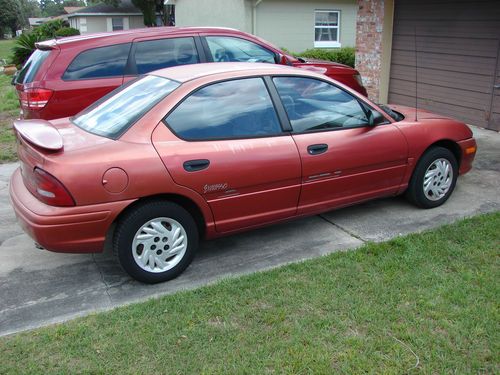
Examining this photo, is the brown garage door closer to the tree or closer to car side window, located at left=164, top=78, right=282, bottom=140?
car side window, located at left=164, top=78, right=282, bottom=140

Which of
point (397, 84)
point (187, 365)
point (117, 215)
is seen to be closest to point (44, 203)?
point (117, 215)

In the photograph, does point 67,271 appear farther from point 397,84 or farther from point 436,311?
point 397,84

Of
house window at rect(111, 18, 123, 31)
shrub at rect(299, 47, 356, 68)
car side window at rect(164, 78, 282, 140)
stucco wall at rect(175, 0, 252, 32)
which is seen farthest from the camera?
house window at rect(111, 18, 123, 31)

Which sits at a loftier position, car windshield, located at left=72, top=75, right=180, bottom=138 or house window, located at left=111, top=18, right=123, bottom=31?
house window, located at left=111, top=18, right=123, bottom=31

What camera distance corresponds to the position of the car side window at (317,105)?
4480mm

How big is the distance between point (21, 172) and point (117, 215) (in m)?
1.11

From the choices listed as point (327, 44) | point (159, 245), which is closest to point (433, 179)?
point (159, 245)

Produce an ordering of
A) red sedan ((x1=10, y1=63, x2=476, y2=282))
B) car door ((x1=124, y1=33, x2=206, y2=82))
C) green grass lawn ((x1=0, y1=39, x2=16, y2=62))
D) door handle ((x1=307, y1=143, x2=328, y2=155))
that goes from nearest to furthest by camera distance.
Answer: red sedan ((x1=10, y1=63, x2=476, y2=282))
door handle ((x1=307, y1=143, x2=328, y2=155))
car door ((x1=124, y1=33, x2=206, y2=82))
green grass lawn ((x1=0, y1=39, x2=16, y2=62))

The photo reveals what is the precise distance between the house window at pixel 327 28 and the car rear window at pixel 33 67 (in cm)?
1445

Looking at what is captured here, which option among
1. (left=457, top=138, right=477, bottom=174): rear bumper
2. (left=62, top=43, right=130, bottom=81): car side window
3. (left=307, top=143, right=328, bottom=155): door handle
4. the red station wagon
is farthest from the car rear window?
(left=457, top=138, right=477, bottom=174): rear bumper

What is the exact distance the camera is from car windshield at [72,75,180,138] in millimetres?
4059

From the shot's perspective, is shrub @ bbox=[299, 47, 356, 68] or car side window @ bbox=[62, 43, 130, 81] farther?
shrub @ bbox=[299, 47, 356, 68]

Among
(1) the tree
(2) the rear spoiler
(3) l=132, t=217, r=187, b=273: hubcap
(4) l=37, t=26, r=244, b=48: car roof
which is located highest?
(1) the tree

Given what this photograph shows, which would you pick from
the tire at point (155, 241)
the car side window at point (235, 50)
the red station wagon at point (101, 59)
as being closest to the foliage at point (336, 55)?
the car side window at point (235, 50)
